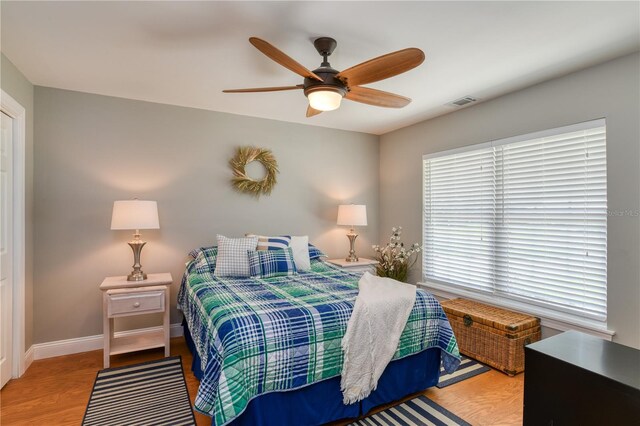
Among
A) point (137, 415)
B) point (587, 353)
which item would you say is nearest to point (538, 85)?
point (587, 353)

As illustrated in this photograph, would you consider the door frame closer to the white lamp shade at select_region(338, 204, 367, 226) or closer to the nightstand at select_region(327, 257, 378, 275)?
the nightstand at select_region(327, 257, 378, 275)

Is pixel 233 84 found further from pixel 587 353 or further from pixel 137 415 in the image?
pixel 587 353

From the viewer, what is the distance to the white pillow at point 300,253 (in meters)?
3.42

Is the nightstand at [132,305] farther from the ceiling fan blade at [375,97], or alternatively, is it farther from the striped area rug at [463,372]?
the striped area rug at [463,372]

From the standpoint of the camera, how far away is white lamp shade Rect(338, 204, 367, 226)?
423 cm

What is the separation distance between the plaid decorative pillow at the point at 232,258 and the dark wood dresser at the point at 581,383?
7.65 ft

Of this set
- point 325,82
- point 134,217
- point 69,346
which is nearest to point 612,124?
point 325,82

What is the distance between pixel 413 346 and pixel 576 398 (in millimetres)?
1055

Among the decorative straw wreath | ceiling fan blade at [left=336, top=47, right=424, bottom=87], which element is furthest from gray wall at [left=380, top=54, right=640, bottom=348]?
the decorative straw wreath

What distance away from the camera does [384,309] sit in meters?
2.20

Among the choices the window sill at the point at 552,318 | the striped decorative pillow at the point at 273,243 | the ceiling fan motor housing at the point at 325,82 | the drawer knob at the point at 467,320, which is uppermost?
the ceiling fan motor housing at the point at 325,82

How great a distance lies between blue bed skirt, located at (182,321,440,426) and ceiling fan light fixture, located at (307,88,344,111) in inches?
70.1

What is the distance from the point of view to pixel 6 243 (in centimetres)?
258

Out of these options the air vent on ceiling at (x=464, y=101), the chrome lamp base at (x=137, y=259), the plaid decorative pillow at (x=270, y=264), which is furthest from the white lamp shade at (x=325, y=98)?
the chrome lamp base at (x=137, y=259)
